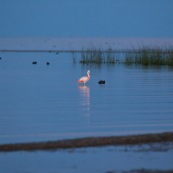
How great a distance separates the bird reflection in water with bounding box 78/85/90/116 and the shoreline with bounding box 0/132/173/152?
440cm

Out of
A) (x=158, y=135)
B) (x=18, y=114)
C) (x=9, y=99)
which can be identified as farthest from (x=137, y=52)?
(x=158, y=135)

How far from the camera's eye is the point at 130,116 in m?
13.3

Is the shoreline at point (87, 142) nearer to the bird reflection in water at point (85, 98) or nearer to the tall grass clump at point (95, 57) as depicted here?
the bird reflection in water at point (85, 98)

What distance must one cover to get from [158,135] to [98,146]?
1145mm

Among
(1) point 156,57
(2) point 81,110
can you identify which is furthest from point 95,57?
(2) point 81,110

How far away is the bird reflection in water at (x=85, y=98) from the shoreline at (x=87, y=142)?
4.40m

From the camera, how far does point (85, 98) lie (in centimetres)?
1773

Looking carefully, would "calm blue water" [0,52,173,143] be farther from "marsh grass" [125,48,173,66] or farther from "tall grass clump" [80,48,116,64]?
"tall grass clump" [80,48,116,64]

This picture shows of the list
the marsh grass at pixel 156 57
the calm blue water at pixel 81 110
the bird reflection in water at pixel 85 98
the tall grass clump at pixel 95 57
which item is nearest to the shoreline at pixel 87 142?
the calm blue water at pixel 81 110

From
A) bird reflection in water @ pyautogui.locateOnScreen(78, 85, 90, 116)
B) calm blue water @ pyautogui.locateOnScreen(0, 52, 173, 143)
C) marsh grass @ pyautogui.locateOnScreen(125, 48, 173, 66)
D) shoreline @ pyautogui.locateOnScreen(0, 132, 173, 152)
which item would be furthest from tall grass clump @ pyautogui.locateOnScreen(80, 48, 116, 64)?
shoreline @ pyautogui.locateOnScreen(0, 132, 173, 152)

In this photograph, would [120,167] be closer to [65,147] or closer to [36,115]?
[65,147]

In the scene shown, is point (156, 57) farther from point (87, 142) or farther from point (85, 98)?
point (87, 142)

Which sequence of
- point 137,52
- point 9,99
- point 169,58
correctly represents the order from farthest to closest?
point 137,52 → point 169,58 → point 9,99

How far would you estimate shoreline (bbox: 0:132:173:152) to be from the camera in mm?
8641
